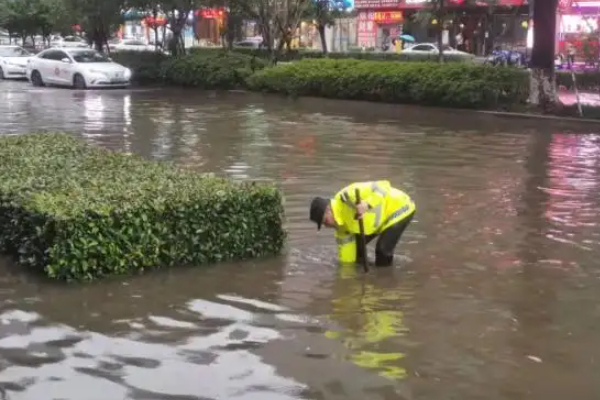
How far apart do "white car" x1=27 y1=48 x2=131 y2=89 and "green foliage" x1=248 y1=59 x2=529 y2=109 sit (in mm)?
4675

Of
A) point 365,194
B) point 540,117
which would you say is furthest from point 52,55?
point 365,194

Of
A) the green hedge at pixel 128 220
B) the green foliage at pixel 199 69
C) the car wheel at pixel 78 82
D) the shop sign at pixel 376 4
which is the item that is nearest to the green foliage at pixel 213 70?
the green foliage at pixel 199 69

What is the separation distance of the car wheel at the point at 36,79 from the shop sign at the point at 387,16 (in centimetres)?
2487

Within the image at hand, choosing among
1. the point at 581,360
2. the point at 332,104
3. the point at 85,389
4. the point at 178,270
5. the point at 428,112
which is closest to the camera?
the point at 85,389

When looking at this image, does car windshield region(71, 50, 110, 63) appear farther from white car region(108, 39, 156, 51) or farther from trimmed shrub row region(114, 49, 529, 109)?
white car region(108, 39, 156, 51)

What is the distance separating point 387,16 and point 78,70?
25900 mm

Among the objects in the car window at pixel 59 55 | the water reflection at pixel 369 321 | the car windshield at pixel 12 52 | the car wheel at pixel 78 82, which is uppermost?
the car windshield at pixel 12 52

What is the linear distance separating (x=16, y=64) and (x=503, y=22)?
24.9 meters

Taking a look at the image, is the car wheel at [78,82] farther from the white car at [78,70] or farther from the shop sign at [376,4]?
the shop sign at [376,4]

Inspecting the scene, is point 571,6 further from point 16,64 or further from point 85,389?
point 85,389

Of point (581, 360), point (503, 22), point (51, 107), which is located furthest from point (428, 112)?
point (503, 22)

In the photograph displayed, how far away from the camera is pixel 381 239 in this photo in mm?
7094

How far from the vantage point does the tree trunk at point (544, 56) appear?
68.7ft

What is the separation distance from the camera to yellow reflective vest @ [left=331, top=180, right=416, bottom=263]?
6.86m
